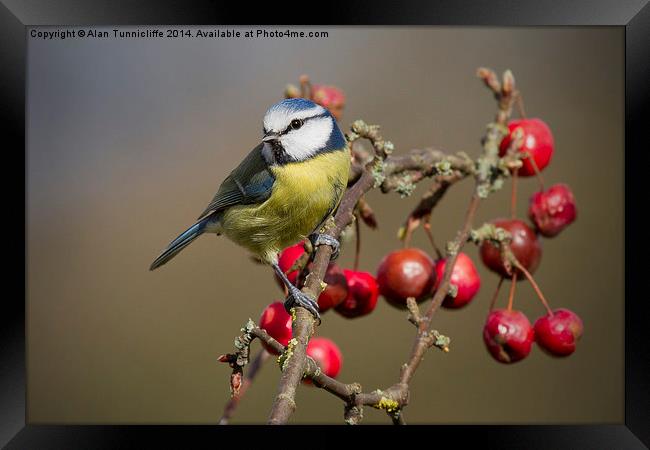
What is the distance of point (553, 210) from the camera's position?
5.35 ft

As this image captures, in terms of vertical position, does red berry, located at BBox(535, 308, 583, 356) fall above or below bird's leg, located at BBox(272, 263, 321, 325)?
below

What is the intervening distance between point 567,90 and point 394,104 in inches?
37.2

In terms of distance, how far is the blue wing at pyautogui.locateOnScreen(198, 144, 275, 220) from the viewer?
179 cm

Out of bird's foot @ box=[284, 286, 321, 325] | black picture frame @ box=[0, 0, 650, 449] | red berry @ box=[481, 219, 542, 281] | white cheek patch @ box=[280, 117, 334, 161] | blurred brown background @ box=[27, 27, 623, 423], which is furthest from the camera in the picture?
blurred brown background @ box=[27, 27, 623, 423]

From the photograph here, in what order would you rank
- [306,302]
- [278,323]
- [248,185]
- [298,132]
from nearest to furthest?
[306,302]
[278,323]
[298,132]
[248,185]

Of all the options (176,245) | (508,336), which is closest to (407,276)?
(508,336)

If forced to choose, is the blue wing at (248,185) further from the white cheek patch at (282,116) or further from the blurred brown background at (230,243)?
the blurred brown background at (230,243)

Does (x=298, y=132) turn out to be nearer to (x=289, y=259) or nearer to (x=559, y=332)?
(x=289, y=259)

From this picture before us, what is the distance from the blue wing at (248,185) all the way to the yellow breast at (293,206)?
0.02 m

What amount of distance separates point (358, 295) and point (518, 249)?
0.40 metres

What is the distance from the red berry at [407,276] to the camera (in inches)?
61.7

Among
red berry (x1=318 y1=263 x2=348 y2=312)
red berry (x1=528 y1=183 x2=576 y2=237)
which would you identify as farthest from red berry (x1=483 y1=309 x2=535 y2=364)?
red berry (x1=318 y1=263 x2=348 y2=312)

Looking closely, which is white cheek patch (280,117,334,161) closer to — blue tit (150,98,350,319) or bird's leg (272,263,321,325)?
blue tit (150,98,350,319)
